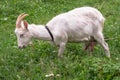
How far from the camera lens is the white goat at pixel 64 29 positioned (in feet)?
28.5

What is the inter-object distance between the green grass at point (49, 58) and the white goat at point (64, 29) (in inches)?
14.3

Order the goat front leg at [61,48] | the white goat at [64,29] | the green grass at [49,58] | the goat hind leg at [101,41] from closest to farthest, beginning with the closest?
the green grass at [49,58]
the white goat at [64,29]
the goat front leg at [61,48]
the goat hind leg at [101,41]

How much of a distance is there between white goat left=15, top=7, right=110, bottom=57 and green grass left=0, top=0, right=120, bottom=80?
0.36 m

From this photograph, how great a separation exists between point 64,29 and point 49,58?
651 mm

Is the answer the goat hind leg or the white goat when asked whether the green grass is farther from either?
the white goat

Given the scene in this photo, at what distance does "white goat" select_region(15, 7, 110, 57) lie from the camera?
867cm

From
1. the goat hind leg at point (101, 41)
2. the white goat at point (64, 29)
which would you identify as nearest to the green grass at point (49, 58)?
the goat hind leg at point (101, 41)

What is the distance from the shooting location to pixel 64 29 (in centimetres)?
869

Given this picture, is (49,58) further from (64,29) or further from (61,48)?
(64,29)

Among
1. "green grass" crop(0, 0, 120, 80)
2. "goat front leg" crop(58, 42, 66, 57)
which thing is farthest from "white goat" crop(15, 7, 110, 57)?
"green grass" crop(0, 0, 120, 80)

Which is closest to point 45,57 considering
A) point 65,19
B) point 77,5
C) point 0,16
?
point 65,19

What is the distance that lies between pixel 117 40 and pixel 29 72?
8.57ft

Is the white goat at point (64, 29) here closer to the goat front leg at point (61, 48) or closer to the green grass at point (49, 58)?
the goat front leg at point (61, 48)

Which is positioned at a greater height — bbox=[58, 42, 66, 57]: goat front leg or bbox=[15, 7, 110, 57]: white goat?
bbox=[15, 7, 110, 57]: white goat
